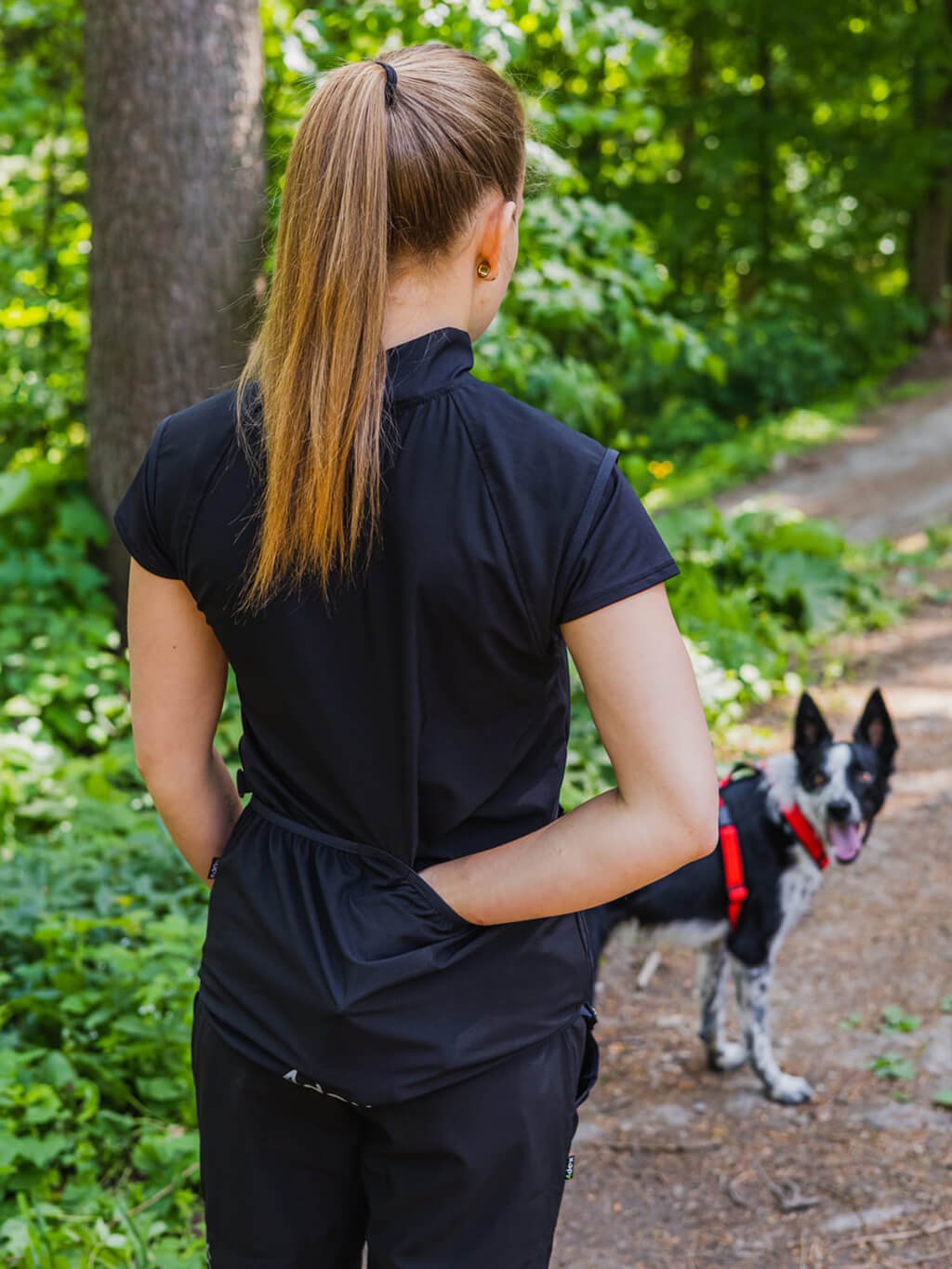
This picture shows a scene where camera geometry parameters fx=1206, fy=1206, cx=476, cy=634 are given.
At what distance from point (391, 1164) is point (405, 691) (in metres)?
0.60

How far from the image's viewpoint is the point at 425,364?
1332 millimetres

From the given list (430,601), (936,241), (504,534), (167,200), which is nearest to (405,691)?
(430,601)

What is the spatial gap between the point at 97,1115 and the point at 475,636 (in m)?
2.60

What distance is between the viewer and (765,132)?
15625mm

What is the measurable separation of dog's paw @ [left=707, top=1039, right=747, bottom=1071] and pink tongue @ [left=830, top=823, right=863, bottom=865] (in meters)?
0.76

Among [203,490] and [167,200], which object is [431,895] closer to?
[203,490]

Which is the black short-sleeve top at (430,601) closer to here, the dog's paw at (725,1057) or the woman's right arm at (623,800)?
the woman's right arm at (623,800)

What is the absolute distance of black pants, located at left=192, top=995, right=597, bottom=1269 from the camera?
142 cm

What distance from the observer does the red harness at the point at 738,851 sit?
3723 millimetres

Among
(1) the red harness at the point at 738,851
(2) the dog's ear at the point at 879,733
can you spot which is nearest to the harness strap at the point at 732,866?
(1) the red harness at the point at 738,851

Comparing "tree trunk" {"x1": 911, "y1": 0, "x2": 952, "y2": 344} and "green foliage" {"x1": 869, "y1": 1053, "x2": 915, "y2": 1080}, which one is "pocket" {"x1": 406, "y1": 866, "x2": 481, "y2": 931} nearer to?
"green foliage" {"x1": 869, "y1": 1053, "x2": 915, "y2": 1080}

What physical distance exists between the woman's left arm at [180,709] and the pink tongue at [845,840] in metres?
2.42

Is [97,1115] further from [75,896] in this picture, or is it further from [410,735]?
[410,735]

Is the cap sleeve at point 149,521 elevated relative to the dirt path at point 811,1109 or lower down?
elevated
